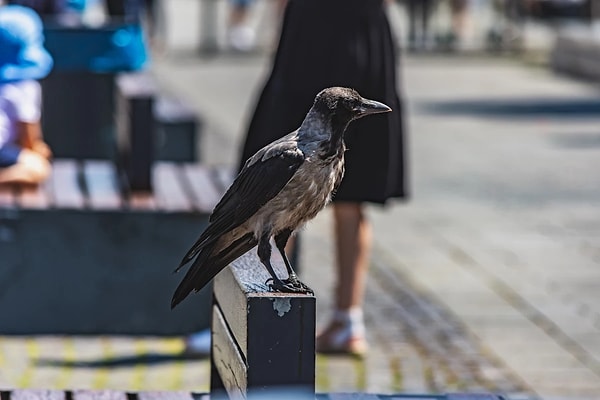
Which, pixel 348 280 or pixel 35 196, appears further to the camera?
pixel 35 196

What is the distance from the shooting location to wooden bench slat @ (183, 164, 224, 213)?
6309mm

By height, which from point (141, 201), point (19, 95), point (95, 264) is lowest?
point (95, 264)

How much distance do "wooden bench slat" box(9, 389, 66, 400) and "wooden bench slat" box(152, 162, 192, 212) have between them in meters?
2.52

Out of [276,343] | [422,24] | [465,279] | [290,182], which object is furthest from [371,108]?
[422,24]

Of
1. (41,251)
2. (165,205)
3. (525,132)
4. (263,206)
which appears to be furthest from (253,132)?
(525,132)

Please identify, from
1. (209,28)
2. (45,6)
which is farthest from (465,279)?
(209,28)

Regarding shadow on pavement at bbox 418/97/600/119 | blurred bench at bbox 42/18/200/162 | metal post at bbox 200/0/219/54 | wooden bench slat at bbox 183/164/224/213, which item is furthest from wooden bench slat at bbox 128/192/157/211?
metal post at bbox 200/0/219/54

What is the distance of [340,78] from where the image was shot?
579 centimetres

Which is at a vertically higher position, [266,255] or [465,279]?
[266,255]

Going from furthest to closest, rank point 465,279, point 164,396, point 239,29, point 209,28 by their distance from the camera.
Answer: point 209,28 → point 239,29 → point 465,279 → point 164,396

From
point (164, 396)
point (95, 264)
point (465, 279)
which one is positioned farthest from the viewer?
point (465, 279)

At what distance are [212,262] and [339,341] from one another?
2726 mm

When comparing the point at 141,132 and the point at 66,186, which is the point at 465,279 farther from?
the point at 66,186

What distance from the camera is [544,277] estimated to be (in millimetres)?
7707
